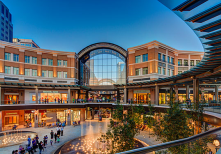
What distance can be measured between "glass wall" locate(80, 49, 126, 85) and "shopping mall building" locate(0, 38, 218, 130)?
301mm

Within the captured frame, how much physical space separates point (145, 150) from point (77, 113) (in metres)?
31.3

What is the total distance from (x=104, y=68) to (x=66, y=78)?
1184 centimetres

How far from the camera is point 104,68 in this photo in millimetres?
42000

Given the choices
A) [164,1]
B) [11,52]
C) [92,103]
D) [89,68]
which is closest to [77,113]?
[92,103]

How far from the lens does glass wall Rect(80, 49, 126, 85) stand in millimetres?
41281

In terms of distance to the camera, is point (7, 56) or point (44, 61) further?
point (44, 61)

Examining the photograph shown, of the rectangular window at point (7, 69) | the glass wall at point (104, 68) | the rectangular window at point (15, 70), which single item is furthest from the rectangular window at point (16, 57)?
the glass wall at point (104, 68)

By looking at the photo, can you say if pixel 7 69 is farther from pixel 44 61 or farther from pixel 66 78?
pixel 66 78

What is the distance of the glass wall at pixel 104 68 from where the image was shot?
41.3 metres

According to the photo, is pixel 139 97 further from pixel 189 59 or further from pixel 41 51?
pixel 41 51

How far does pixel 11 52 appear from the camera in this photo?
98.4ft

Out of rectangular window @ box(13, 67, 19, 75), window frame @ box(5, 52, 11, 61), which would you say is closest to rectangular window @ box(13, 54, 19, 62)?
window frame @ box(5, 52, 11, 61)

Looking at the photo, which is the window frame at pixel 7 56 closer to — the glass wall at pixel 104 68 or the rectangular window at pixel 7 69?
the rectangular window at pixel 7 69

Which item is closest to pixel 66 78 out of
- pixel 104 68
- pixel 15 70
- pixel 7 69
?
pixel 15 70
